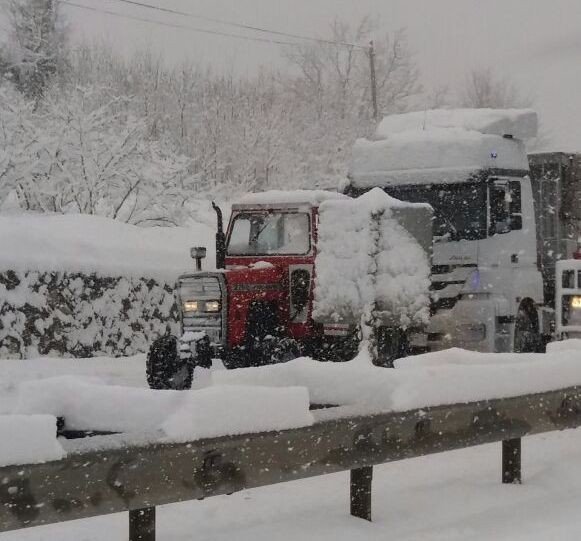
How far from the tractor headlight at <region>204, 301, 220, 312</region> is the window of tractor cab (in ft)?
3.23

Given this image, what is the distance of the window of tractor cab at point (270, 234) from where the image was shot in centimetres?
1134

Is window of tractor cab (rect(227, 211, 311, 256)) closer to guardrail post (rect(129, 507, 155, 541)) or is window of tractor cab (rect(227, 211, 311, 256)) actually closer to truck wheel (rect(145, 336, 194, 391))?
truck wheel (rect(145, 336, 194, 391))

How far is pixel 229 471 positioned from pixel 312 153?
37836 millimetres

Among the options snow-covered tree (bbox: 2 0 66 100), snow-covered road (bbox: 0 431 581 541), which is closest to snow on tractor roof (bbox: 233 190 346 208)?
snow-covered road (bbox: 0 431 581 541)

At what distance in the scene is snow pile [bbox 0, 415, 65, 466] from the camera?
3377 millimetres

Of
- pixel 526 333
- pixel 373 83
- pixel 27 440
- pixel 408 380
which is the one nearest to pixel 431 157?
pixel 526 333

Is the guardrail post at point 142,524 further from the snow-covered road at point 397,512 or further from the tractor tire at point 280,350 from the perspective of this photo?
the tractor tire at point 280,350

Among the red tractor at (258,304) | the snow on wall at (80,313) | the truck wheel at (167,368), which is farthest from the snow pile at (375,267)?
the snow on wall at (80,313)

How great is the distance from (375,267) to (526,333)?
3.22 m

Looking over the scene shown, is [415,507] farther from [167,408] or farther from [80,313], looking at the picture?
[80,313]

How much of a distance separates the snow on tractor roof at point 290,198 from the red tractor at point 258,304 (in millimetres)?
15

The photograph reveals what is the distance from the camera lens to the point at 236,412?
4.13 m

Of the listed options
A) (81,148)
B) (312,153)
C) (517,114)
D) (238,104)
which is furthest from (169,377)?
(238,104)

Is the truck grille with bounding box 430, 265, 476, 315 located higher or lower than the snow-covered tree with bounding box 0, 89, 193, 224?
lower
